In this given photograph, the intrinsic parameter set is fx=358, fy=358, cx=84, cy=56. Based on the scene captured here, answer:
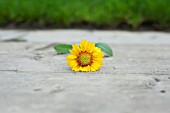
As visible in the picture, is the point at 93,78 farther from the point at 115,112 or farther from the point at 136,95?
the point at 115,112

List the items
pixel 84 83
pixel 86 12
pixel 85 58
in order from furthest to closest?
1. pixel 86 12
2. pixel 85 58
3. pixel 84 83

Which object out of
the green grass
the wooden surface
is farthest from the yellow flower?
the green grass

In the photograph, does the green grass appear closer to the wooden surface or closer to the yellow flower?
the wooden surface

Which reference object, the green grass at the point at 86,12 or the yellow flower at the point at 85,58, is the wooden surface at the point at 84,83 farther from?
the green grass at the point at 86,12

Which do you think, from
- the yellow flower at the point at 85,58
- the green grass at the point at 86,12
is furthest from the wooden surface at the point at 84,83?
the green grass at the point at 86,12

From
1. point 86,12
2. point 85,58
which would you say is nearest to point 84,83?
point 85,58

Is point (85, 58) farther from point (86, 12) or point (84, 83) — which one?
point (86, 12)
